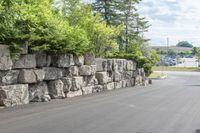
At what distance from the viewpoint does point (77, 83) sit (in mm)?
16891

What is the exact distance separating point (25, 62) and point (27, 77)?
499mm

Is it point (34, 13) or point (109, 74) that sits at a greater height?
point (34, 13)

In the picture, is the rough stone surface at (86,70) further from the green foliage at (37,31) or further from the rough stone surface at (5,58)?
the rough stone surface at (5,58)

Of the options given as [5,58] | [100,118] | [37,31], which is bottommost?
[100,118]

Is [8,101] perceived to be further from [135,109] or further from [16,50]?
[135,109]

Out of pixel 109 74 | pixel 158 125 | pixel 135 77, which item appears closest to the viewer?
pixel 158 125

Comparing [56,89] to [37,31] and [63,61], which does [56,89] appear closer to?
[63,61]

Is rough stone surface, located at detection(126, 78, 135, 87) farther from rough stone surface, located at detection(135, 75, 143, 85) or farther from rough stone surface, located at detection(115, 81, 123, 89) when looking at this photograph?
rough stone surface, located at detection(115, 81, 123, 89)

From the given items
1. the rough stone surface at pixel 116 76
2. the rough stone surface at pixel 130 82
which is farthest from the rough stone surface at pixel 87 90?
the rough stone surface at pixel 130 82

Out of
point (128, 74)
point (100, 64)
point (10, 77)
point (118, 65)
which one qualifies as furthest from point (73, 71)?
point (128, 74)

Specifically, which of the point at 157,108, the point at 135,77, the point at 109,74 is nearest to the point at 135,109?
the point at 157,108

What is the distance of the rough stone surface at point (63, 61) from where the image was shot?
15.5 m

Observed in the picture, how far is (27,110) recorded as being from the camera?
455 inches

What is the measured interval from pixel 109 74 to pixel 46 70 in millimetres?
7398
